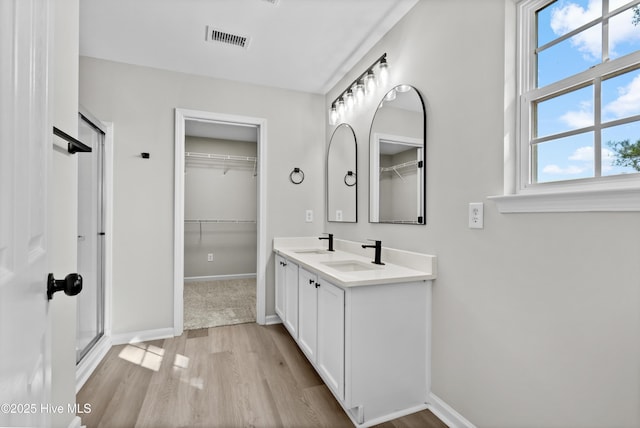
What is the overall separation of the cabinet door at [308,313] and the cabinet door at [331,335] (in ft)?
0.25

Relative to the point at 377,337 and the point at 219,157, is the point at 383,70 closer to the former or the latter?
the point at 377,337

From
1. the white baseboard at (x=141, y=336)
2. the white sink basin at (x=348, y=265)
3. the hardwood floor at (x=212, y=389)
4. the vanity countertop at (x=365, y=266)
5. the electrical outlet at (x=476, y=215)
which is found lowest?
the hardwood floor at (x=212, y=389)

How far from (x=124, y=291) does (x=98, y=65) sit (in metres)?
1.97

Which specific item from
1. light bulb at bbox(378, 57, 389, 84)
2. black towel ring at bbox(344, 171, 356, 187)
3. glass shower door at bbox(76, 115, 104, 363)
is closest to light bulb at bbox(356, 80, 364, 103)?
light bulb at bbox(378, 57, 389, 84)

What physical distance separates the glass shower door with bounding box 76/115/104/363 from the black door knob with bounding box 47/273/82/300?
1.60 metres

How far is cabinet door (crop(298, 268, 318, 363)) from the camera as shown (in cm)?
198

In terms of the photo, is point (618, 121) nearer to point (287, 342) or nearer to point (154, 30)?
point (287, 342)

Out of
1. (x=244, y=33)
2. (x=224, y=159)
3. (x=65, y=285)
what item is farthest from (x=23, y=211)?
(x=224, y=159)

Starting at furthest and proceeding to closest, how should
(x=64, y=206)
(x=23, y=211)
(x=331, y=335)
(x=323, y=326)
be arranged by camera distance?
(x=323, y=326), (x=331, y=335), (x=64, y=206), (x=23, y=211)

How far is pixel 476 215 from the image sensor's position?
4.81 feet

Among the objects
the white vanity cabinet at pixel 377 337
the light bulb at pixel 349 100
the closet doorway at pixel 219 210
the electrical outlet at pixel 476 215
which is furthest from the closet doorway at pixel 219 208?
the electrical outlet at pixel 476 215

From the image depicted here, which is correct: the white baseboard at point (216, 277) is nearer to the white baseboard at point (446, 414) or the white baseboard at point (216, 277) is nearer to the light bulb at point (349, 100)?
the light bulb at point (349, 100)

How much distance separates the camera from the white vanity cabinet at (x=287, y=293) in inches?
93.7

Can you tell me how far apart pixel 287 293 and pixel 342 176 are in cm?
120
